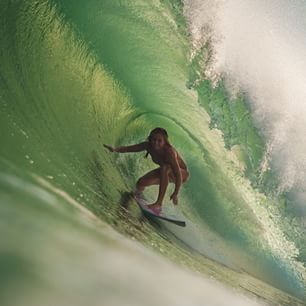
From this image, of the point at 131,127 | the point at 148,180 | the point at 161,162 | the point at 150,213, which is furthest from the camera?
the point at 131,127

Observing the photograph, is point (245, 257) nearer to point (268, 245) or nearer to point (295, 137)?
point (268, 245)

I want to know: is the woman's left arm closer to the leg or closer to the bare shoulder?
the bare shoulder

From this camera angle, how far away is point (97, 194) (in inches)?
164

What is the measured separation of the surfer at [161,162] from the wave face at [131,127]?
0.24 metres

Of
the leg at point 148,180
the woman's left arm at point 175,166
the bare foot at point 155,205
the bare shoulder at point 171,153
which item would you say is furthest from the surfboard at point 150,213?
the bare shoulder at point 171,153

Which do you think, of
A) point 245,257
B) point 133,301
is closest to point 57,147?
point 133,301

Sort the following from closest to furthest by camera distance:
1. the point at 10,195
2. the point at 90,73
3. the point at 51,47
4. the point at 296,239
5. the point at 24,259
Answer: the point at 24,259 < the point at 10,195 < the point at 51,47 < the point at 90,73 < the point at 296,239

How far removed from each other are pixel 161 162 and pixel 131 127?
4.46ft

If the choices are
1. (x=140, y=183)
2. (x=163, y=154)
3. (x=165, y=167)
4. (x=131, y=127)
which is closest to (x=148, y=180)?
(x=140, y=183)

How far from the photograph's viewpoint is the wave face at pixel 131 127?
13.1ft

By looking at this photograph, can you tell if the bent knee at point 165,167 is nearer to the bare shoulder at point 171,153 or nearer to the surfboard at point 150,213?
the bare shoulder at point 171,153

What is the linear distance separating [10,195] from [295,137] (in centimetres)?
593

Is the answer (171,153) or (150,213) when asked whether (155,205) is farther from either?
(171,153)

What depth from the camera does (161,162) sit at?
4914mm
